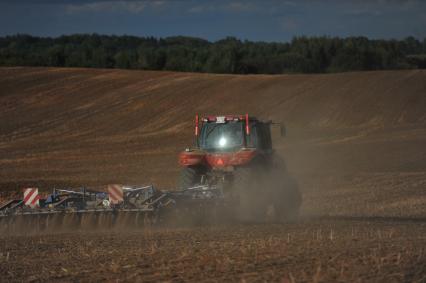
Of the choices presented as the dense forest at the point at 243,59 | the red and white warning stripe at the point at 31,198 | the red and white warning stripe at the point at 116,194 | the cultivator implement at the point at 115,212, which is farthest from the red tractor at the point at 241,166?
the dense forest at the point at 243,59

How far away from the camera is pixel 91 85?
166 ft

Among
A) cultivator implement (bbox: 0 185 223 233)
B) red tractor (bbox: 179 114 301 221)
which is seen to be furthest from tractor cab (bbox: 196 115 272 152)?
cultivator implement (bbox: 0 185 223 233)

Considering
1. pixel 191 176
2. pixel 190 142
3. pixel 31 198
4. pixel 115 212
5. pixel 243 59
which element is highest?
pixel 243 59

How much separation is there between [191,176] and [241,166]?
4.06ft

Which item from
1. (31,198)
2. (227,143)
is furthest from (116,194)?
(227,143)

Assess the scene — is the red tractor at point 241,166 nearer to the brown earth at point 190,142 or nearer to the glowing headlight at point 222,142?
the glowing headlight at point 222,142

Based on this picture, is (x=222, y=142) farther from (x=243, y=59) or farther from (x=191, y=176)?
(x=243, y=59)

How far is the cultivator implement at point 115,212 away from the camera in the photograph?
49.3ft

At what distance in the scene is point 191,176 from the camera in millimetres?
16750

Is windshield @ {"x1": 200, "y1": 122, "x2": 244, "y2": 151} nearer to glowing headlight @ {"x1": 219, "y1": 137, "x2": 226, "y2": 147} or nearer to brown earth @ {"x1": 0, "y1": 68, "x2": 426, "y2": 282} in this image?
glowing headlight @ {"x1": 219, "y1": 137, "x2": 226, "y2": 147}

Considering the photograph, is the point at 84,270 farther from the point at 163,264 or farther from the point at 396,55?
the point at 396,55

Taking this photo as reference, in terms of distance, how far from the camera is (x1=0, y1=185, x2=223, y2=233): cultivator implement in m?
15.0

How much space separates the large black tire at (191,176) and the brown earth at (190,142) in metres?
2.31

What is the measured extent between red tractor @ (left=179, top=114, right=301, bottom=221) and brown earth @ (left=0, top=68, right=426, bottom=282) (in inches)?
48.3
